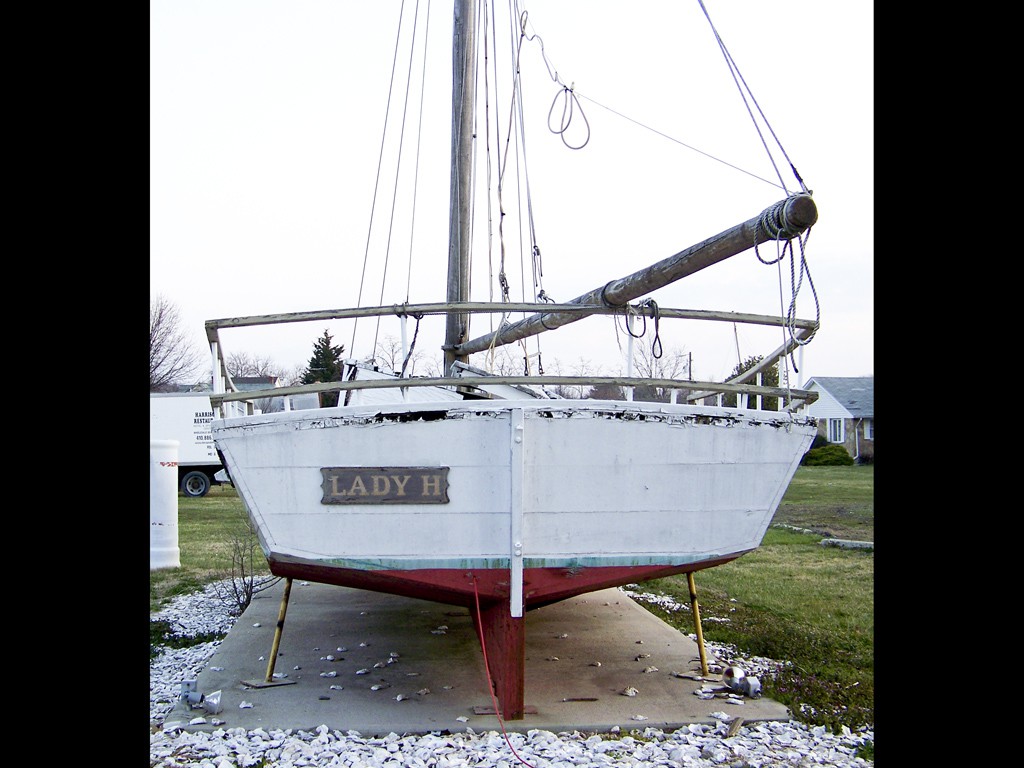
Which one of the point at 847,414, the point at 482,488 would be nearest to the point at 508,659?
the point at 482,488

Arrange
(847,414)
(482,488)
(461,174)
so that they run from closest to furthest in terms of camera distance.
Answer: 1. (482,488)
2. (461,174)
3. (847,414)

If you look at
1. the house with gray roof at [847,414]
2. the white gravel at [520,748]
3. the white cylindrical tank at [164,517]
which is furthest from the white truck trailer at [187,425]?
the house with gray roof at [847,414]

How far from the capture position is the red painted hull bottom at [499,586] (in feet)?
14.4

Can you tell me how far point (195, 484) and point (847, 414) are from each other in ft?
83.9

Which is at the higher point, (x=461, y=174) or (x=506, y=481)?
(x=461, y=174)

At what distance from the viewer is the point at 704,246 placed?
14.4ft

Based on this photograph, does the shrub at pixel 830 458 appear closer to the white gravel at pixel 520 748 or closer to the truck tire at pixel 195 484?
the truck tire at pixel 195 484

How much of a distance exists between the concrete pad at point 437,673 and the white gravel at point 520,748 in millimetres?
117

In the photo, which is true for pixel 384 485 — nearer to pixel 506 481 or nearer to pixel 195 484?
pixel 506 481

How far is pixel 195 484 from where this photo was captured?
2095cm

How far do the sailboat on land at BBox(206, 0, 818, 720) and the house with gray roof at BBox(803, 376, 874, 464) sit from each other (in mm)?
30200

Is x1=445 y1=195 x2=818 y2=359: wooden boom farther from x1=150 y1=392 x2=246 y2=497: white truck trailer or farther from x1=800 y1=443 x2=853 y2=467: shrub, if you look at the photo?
x1=800 y1=443 x2=853 y2=467: shrub

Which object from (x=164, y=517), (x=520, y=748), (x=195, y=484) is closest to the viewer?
(x=520, y=748)
